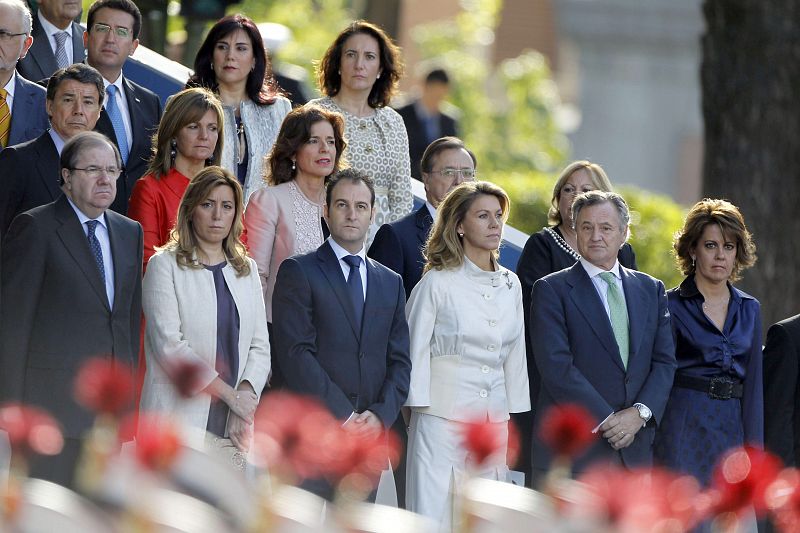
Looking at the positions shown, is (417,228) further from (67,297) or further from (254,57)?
(67,297)

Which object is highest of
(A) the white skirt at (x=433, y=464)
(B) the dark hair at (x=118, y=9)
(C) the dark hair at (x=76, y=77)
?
(B) the dark hair at (x=118, y=9)

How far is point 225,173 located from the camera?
7.00 meters

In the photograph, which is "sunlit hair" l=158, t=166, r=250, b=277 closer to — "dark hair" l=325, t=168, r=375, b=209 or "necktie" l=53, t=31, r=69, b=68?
"dark hair" l=325, t=168, r=375, b=209

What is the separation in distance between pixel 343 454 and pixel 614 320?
4.62 m

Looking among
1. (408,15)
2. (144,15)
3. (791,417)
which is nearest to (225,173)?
(791,417)

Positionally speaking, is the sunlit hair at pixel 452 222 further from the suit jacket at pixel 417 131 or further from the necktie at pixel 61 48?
the suit jacket at pixel 417 131

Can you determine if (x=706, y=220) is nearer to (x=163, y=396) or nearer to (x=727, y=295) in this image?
(x=727, y=295)

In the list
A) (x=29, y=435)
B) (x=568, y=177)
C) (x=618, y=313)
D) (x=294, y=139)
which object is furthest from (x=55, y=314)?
(x=29, y=435)

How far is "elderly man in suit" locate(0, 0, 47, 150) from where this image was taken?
7605 millimetres

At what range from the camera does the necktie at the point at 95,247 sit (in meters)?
6.57

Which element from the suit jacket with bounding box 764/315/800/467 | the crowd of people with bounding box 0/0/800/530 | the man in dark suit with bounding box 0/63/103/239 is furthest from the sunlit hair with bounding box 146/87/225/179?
the suit jacket with bounding box 764/315/800/467

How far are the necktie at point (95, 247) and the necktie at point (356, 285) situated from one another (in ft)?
3.63

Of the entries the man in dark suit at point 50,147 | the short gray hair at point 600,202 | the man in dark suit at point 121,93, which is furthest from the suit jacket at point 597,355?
the man in dark suit at point 50,147

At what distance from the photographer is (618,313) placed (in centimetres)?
747
